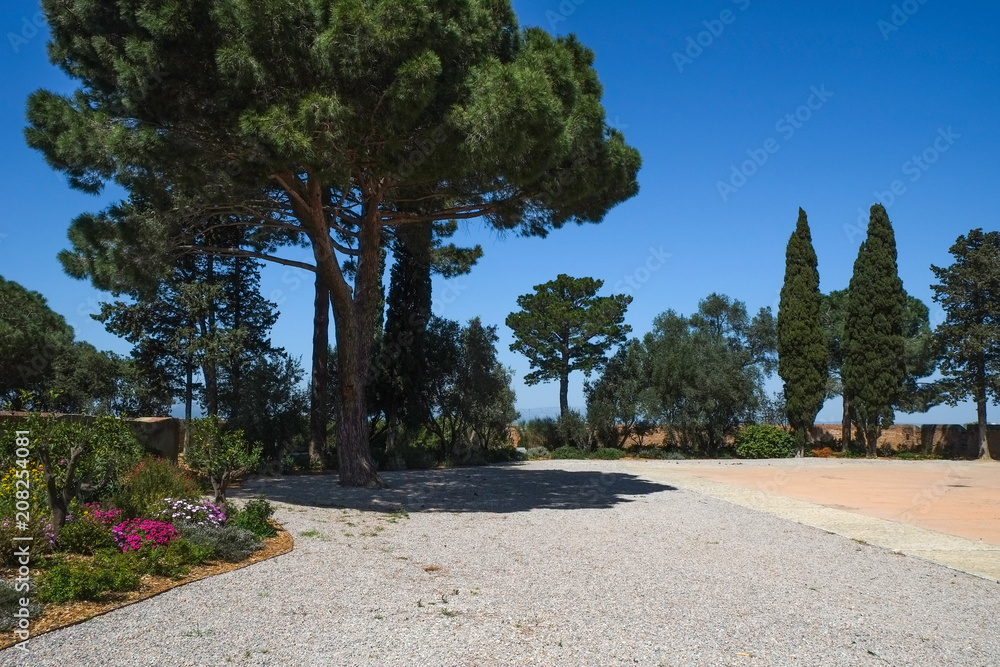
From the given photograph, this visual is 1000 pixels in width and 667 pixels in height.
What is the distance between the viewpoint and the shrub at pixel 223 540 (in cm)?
627

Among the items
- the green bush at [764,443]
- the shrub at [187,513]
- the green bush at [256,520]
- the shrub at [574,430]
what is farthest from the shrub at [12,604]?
the green bush at [764,443]

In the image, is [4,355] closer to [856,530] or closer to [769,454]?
[856,530]

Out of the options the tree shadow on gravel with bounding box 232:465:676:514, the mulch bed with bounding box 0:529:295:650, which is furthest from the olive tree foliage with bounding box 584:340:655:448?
the mulch bed with bounding box 0:529:295:650

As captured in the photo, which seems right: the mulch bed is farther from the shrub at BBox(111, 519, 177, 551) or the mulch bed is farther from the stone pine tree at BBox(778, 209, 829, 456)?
the stone pine tree at BBox(778, 209, 829, 456)

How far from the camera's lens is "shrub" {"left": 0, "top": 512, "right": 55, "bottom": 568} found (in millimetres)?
5535

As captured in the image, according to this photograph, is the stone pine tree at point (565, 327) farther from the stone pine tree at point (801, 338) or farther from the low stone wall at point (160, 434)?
the low stone wall at point (160, 434)

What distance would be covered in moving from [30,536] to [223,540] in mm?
1490

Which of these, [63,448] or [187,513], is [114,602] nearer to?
[63,448]

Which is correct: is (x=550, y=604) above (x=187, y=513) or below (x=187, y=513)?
below

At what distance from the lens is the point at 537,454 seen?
26094 millimetres

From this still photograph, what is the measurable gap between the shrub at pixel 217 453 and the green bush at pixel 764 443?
22.8 m

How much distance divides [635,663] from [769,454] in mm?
24642

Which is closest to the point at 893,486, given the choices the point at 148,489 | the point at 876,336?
the point at 876,336

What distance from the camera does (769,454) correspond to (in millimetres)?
26781
